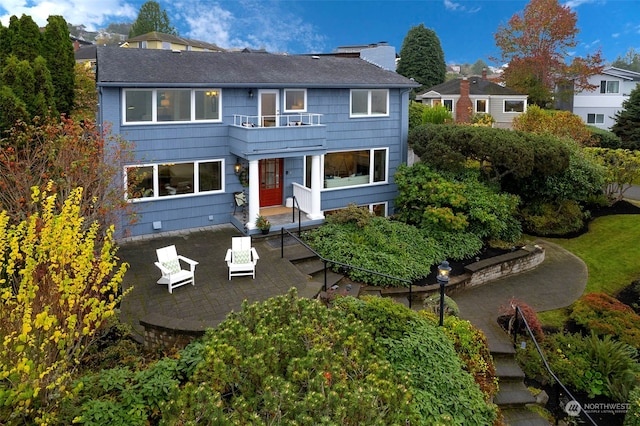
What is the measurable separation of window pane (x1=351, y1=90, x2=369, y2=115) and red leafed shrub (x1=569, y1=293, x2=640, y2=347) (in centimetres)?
1054

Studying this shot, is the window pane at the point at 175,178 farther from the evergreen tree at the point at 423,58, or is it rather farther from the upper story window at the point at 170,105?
the evergreen tree at the point at 423,58

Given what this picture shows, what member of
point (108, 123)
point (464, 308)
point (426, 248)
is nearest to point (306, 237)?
point (426, 248)

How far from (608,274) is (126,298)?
15.4 m

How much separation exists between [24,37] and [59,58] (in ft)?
5.45

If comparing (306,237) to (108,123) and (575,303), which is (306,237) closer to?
(108,123)

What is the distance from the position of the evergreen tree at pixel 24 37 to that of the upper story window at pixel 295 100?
10.1 m

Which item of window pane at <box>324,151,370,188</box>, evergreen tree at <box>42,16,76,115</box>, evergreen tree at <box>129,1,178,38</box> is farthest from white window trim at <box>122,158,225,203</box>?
evergreen tree at <box>129,1,178,38</box>

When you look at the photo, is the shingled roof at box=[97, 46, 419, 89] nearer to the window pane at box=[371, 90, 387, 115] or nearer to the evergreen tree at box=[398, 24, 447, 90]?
the window pane at box=[371, 90, 387, 115]

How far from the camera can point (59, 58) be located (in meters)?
19.8

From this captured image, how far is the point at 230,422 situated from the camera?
5.35 metres

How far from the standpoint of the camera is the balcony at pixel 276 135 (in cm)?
1566

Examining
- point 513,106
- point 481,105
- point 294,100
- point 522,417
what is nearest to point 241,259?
point 522,417

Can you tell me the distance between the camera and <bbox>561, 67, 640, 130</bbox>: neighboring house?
44.8 m

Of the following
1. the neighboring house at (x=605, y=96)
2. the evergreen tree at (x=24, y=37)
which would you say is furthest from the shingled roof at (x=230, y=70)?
the neighboring house at (x=605, y=96)
